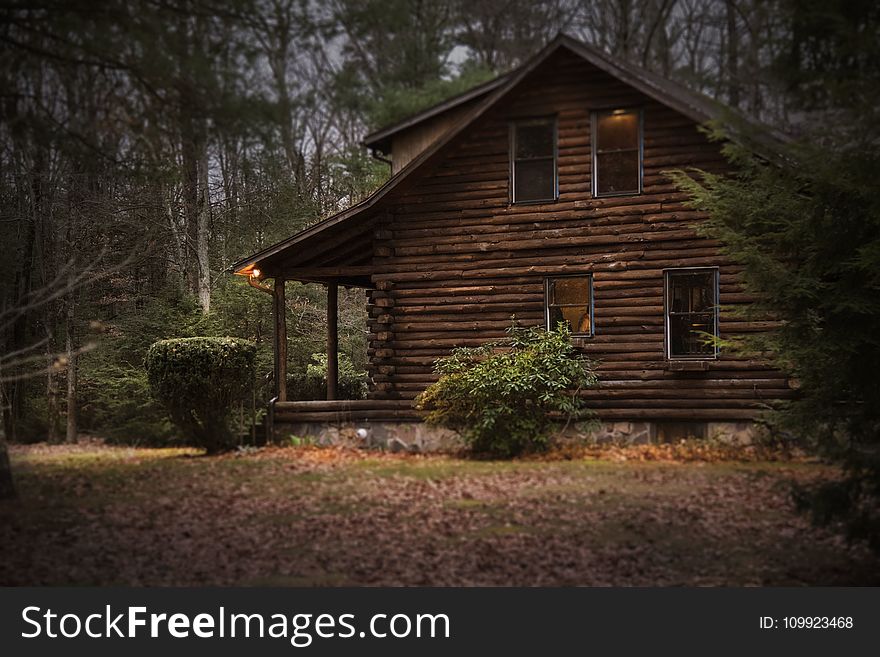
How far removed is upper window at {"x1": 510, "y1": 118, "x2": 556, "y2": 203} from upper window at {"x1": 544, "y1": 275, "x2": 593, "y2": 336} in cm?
138

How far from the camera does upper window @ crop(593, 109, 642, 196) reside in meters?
14.0

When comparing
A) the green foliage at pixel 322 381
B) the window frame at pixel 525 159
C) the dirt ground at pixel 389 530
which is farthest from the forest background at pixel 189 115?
the window frame at pixel 525 159

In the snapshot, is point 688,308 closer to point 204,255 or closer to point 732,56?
point 732,56

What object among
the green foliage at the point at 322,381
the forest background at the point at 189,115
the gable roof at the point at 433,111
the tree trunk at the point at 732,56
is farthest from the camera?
the green foliage at the point at 322,381

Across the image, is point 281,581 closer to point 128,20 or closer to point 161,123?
point 161,123

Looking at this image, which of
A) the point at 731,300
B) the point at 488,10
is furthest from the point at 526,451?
the point at 488,10

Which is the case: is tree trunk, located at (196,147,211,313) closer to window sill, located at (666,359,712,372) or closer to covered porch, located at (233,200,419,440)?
covered porch, located at (233,200,419,440)

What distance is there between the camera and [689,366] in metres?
13.3

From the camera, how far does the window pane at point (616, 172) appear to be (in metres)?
14.1

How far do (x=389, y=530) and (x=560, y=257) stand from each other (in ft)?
24.5

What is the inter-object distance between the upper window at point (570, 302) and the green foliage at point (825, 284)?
3.84m

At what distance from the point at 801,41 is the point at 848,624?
16.0ft

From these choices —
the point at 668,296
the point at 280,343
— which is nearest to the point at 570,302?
the point at 668,296

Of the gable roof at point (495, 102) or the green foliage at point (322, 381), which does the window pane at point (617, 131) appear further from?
the green foliage at point (322, 381)
